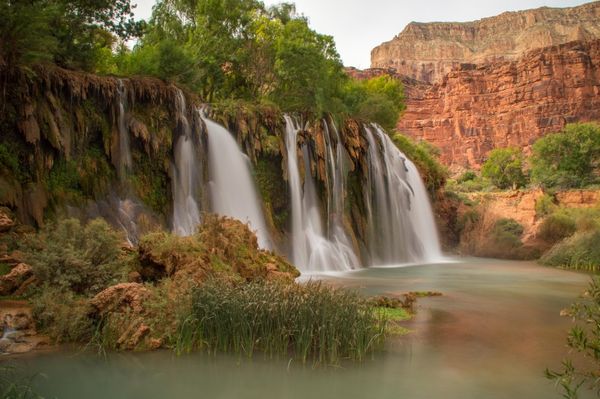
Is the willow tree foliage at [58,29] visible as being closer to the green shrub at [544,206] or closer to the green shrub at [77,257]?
the green shrub at [77,257]

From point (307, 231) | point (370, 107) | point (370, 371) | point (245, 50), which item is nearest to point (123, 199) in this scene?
point (307, 231)

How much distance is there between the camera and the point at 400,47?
13575 cm

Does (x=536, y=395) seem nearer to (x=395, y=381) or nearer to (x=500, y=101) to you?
(x=395, y=381)

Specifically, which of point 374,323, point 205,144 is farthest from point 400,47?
point 374,323

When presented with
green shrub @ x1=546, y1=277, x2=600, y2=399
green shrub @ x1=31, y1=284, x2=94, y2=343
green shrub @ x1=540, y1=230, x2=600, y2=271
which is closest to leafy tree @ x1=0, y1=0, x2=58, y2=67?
green shrub @ x1=31, y1=284, x2=94, y2=343

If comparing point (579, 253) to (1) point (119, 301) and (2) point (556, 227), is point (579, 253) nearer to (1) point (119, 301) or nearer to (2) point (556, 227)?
(2) point (556, 227)

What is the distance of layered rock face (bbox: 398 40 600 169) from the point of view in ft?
257

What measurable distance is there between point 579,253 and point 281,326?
18.3 meters

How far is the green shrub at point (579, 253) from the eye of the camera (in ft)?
67.7

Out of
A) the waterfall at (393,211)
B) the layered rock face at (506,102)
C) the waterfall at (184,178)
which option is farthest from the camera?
the layered rock face at (506,102)

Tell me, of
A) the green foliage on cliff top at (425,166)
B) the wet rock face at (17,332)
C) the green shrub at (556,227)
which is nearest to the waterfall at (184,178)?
the wet rock face at (17,332)

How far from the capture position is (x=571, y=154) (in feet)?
154

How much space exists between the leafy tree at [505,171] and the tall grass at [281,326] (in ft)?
147

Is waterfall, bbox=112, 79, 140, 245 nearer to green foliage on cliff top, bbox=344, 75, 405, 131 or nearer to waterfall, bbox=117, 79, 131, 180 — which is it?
waterfall, bbox=117, 79, 131, 180
